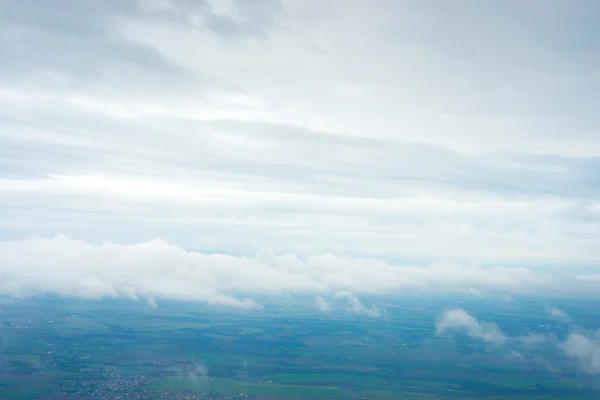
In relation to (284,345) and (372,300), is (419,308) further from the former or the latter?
(284,345)

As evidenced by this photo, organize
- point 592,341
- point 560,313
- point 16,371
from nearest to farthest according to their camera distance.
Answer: point 16,371 → point 592,341 → point 560,313

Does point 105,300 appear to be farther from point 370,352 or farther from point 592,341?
point 592,341

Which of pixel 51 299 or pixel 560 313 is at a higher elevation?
pixel 560 313

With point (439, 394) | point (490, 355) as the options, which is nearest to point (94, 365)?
point (439, 394)

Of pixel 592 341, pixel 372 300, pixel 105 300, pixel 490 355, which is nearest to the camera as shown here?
pixel 490 355

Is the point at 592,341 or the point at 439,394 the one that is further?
the point at 592,341

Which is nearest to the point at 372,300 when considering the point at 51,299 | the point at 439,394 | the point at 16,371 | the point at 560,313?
the point at 560,313

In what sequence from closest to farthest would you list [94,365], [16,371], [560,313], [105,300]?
1. [16,371]
2. [94,365]
3. [560,313]
4. [105,300]
